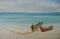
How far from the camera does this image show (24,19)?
1.07m

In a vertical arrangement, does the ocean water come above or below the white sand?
above

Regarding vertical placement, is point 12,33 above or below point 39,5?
below

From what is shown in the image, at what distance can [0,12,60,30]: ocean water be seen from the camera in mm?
1066

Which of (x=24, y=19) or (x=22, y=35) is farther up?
(x=24, y=19)

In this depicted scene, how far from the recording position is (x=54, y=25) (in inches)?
42.3

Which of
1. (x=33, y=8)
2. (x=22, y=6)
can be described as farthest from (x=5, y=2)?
(x=33, y=8)

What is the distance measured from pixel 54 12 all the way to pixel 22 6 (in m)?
0.36

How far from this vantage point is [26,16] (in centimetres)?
108

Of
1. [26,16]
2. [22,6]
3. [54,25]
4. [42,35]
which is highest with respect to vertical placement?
[22,6]

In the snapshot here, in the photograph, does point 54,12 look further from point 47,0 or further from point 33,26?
point 33,26

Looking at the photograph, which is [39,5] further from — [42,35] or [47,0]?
[42,35]

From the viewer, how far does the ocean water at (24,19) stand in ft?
3.50

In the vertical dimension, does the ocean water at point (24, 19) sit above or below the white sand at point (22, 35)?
above

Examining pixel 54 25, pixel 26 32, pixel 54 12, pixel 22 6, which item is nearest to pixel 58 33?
pixel 54 25
